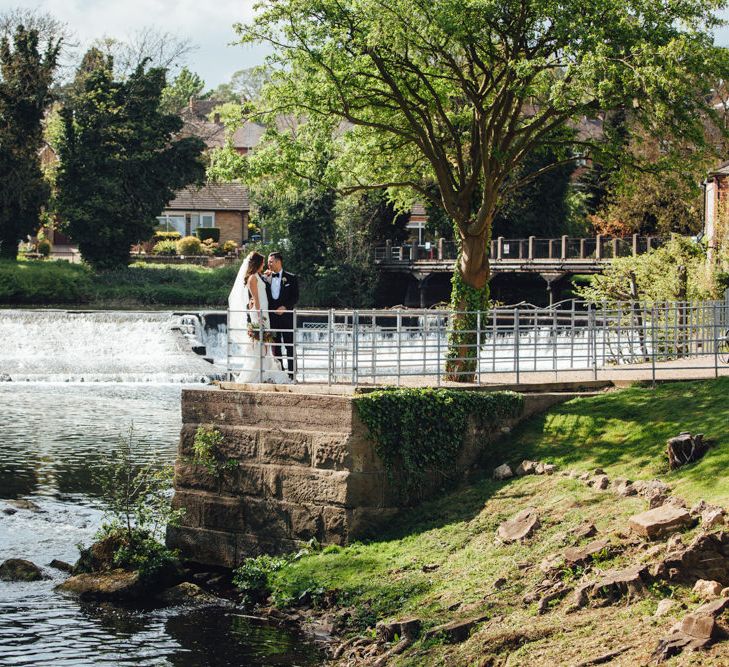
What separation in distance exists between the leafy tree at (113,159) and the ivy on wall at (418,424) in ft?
168

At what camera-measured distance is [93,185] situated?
65812 mm

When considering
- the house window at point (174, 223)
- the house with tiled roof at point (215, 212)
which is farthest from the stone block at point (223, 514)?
the house window at point (174, 223)

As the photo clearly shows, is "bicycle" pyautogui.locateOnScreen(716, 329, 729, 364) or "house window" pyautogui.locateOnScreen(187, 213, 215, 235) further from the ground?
"house window" pyautogui.locateOnScreen(187, 213, 215, 235)

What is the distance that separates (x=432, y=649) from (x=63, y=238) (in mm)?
81454

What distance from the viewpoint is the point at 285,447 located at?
15.6 m

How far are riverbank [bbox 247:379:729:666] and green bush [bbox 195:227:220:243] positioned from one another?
224 ft

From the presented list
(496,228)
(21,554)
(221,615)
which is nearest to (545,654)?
(221,615)

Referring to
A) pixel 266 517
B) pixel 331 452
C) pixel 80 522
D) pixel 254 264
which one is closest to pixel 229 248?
pixel 80 522

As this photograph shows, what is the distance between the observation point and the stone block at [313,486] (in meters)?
15.1

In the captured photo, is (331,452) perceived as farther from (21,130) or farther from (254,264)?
(21,130)

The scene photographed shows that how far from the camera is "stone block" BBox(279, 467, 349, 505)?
49.6ft

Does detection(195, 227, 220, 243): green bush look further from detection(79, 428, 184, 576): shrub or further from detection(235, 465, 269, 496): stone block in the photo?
detection(235, 465, 269, 496): stone block

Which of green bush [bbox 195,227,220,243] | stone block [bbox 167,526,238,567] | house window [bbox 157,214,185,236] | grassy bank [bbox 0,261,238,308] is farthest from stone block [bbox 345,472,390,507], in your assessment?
house window [bbox 157,214,185,236]

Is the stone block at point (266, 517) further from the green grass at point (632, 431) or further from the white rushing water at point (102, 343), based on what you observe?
the white rushing water at point (102, 343)
